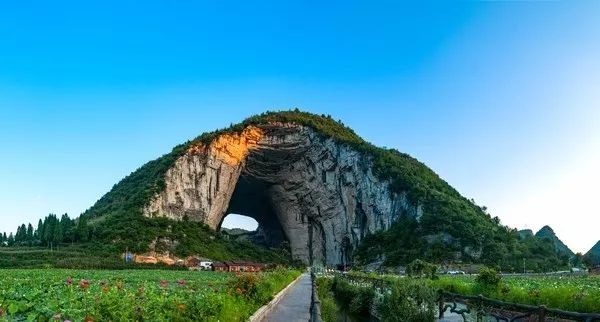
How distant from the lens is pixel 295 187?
317 feet

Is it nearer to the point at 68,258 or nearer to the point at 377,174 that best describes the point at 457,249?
the point at 377,174

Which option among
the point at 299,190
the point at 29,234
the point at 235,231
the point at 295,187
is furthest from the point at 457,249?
the point at 235,231

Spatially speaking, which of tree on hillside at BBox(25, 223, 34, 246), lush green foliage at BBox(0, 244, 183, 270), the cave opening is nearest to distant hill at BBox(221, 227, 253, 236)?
the cave opening

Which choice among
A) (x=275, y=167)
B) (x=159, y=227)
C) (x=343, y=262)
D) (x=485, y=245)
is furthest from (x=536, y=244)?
(x=159, y=227)

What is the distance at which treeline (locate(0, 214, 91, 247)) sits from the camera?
71750mm

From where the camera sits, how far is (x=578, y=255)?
316 ft

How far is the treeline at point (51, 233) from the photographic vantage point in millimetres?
71750

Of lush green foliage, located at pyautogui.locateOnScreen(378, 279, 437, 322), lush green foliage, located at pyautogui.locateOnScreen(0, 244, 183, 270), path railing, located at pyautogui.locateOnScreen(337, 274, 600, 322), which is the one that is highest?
path railing, located at pyautogui.locateOnScreen(337, 274, 600, 322)

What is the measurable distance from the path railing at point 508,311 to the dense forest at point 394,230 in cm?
6253

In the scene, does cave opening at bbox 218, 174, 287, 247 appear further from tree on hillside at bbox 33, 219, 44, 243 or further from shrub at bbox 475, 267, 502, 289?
shrub at bbox 475, 267, 502, 289

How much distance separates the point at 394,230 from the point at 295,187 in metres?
21.6

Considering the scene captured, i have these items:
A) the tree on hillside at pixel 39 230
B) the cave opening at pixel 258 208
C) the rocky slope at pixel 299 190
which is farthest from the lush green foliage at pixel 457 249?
the tree on hillside at pixel 39 230

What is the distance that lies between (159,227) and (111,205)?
2015cm

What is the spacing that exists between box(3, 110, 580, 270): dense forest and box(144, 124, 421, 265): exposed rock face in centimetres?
183
